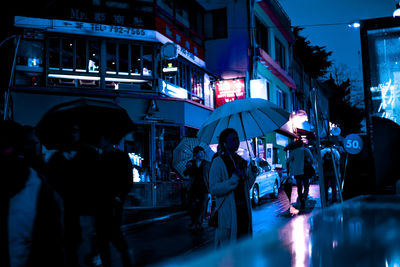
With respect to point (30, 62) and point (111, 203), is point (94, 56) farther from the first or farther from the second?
Result: point (111, 203)

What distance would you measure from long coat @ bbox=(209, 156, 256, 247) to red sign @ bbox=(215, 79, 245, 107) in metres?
19.1

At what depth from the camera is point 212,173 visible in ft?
14.9

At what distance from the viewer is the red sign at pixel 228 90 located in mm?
23516

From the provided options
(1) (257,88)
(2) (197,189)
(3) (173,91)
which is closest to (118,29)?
(3) (173,91)

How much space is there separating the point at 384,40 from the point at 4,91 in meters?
15.3

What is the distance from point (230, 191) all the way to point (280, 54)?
3047 centimetres

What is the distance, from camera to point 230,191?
4.33 metres

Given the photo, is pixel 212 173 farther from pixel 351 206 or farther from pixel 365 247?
pixel 365 247

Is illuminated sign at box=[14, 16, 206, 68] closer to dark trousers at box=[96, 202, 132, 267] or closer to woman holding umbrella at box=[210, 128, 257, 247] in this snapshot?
dark trousers at box=[96, 202, 132, 267]

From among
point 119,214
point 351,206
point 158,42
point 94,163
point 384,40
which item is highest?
point 158,42

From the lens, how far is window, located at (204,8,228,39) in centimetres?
2516

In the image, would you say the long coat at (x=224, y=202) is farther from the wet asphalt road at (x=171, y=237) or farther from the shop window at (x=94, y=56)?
the shop window at (x=94, y=56)

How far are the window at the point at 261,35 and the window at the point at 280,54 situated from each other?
271 cm

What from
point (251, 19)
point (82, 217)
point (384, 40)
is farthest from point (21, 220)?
point (251, 19)
